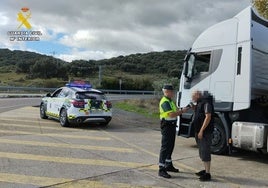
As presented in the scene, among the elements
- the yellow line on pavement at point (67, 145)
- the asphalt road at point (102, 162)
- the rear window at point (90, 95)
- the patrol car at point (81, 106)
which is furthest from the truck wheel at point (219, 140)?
the rear window at point (90, 95)

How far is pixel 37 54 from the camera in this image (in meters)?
102

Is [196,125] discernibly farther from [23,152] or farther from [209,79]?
[23,152]

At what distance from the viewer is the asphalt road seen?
6.83m

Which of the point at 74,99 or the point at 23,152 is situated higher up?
the point at 74,99

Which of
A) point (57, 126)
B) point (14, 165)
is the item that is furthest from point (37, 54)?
point (14, 165)

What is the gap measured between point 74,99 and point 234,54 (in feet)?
22.6

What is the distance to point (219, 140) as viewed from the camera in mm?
9859

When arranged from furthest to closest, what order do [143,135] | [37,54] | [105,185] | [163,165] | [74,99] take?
1. [37,54]
2. [74,99]
3. [143,135]
4. [163,165]
5. [105,185]

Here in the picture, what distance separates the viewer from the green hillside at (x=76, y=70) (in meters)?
69.0

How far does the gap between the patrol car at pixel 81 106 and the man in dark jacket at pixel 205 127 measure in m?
7.43

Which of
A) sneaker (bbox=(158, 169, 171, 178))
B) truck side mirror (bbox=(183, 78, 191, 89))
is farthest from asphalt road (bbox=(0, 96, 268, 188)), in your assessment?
truck side mirror (bbox=(183, 78, 191, 89))

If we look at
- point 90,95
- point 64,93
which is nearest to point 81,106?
point 90,95

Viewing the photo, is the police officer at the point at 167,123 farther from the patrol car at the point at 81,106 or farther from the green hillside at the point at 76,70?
the green hillside at the point at 76,70

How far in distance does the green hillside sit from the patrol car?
156 ft
